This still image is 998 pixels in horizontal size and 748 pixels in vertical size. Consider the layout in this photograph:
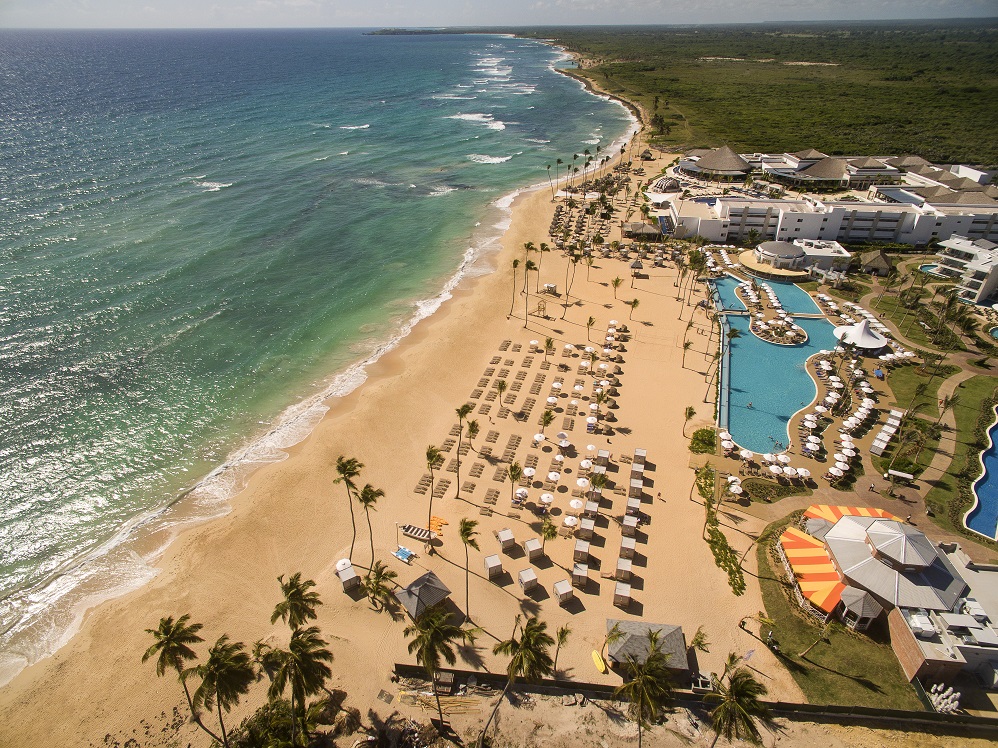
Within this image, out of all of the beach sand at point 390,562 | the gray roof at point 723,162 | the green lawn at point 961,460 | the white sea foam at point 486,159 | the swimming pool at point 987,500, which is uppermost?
the gray roof at point 723,162

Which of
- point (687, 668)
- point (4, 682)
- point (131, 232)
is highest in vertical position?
point (131, 232)

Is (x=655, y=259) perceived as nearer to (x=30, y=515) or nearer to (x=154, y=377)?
(x=154, y=377)

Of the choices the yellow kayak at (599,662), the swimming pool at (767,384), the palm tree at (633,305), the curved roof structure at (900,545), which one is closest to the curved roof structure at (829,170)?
the swimming pool at (767,384)

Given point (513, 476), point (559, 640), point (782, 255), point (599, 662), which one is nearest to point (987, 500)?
point (599, 662)

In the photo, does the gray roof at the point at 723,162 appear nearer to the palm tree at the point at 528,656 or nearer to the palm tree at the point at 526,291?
the palm tree at the point at 526,291

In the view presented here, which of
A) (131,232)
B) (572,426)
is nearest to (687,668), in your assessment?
(572,426)

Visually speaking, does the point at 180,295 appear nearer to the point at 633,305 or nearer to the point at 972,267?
the point at 633,305
